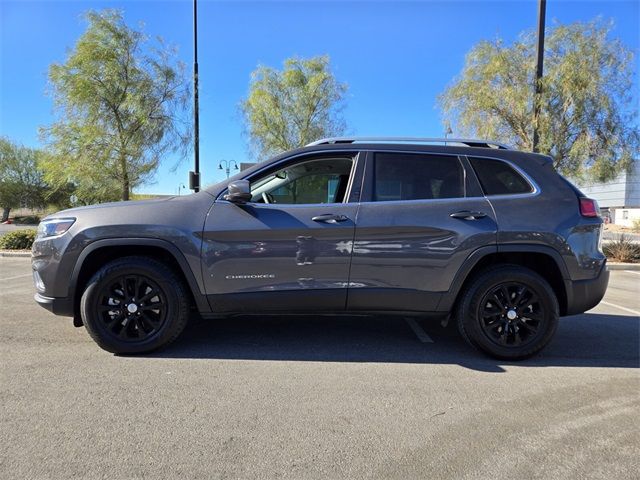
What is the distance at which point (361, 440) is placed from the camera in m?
2.75

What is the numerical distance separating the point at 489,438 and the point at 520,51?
1497 centimetres

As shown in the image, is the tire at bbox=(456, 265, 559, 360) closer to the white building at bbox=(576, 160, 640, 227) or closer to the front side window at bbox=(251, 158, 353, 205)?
the front side window at bbox=(251, 158, 353, 205)

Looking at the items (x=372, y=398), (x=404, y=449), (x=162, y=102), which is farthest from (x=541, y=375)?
(x=162, y=102)

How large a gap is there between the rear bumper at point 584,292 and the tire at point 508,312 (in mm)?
162

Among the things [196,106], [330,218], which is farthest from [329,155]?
[196,106]

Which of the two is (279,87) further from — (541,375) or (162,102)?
(541,375)

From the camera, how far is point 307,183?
4223mm

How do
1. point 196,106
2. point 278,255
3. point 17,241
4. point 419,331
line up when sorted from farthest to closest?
point 196,106, point 17,241, point 419,331, point 278,255

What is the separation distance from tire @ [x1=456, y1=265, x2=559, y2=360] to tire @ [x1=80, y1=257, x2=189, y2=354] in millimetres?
2544

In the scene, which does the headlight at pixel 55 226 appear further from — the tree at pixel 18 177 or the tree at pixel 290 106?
the tree at pixel 18 177

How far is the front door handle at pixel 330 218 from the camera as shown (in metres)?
3.90

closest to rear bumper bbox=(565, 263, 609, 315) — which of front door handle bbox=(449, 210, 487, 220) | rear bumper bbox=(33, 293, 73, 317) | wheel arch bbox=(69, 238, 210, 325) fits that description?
front door handle bbox=(449, 210, 487, 220)

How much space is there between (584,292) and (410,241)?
5.42 ft

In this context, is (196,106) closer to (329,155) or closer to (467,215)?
(329,155)
